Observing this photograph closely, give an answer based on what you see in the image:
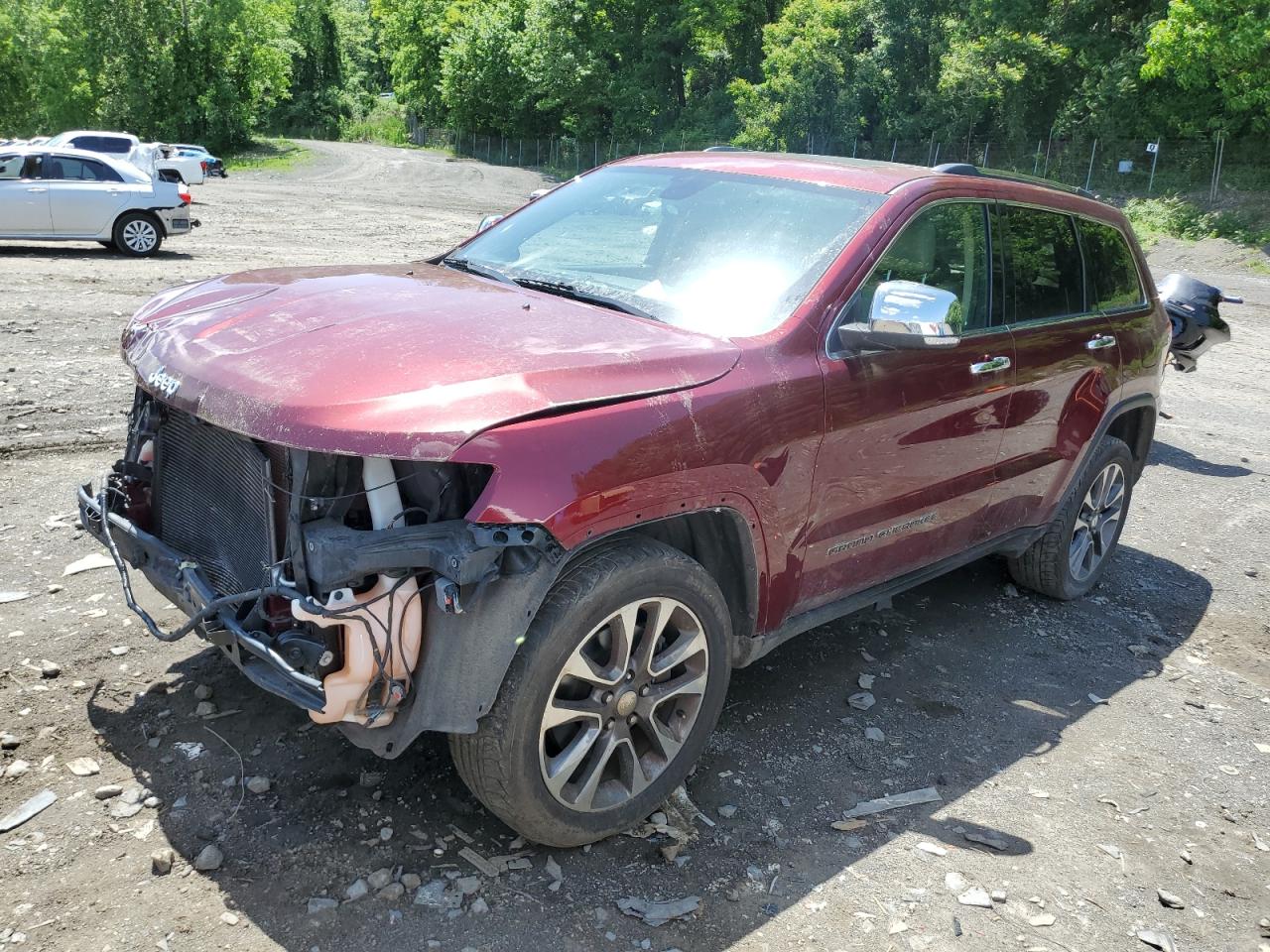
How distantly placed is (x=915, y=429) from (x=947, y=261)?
0.74m

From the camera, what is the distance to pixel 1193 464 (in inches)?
343

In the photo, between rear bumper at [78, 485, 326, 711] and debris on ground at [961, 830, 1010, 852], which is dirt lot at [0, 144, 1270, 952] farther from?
rear bumper at [78, 485, 326, 711]

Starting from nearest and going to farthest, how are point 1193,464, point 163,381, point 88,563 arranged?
point 163,381 < point 88,563 < point 1193,464

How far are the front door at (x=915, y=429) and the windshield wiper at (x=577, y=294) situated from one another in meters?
0.67

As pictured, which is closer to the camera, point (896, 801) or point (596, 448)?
point (596, 448)

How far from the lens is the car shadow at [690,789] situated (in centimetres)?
300

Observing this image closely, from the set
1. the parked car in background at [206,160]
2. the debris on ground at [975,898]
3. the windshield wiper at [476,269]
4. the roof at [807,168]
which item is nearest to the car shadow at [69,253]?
the windshield wiper at [476,269]

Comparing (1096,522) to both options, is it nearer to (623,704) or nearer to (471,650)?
(623,704)

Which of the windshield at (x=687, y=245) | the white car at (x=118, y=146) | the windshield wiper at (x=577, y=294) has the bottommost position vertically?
the windshield wiper at (x=577, y=294)

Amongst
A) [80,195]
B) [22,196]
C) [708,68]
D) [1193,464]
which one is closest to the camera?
[1193,464]

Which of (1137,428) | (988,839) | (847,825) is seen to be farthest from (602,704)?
(1137,428)

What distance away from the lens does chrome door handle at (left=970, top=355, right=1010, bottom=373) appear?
4.19m

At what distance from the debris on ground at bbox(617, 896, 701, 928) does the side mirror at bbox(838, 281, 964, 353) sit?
6.01ft

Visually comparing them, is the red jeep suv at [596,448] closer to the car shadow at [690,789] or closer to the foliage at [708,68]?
the car shadow at [690,789]
